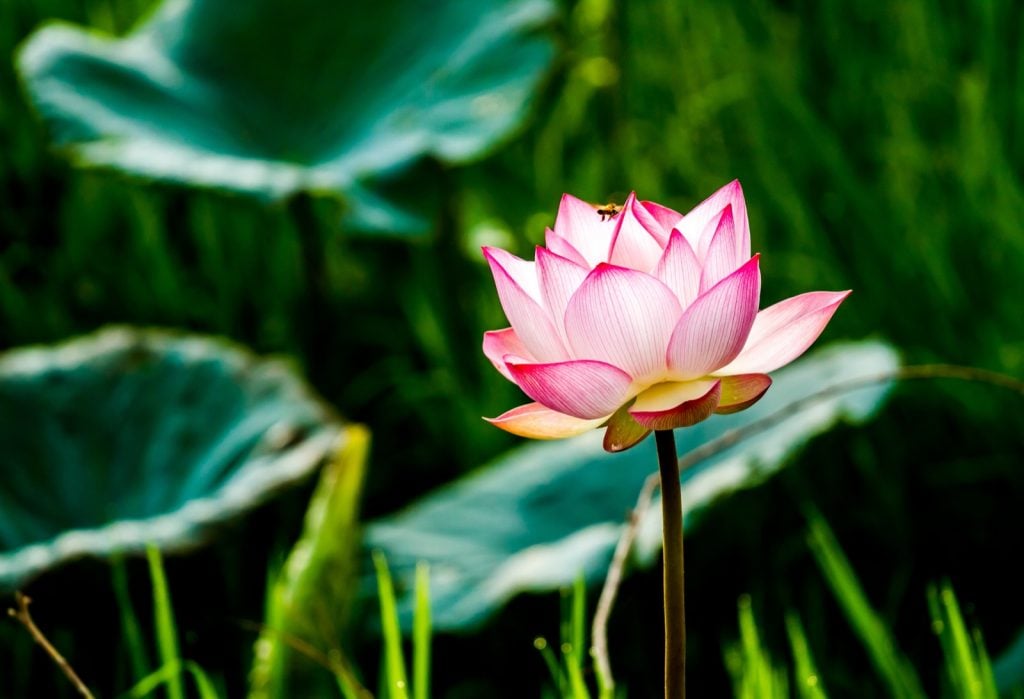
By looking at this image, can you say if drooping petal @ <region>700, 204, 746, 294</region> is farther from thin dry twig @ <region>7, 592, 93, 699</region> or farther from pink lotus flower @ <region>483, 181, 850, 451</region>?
thin dry twig @ <region>7, 592, 93, 699</region>

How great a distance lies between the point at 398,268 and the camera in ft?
6.10

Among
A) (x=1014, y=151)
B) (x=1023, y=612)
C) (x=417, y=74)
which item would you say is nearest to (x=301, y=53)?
(x=417, y=74)

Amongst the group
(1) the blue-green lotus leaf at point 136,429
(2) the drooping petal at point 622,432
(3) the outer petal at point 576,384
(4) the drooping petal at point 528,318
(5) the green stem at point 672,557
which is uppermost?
(1) the blue-green lotus leaf at point 136,429

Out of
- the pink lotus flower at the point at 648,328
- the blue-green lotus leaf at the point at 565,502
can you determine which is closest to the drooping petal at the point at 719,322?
the pink lotus flower at the point at 648,328

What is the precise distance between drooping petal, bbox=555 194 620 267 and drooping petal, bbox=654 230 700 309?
0.06 metres

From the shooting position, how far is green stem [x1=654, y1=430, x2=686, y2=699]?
426 millimetres

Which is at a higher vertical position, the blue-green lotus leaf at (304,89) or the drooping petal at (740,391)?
the blue-green lotus leaf at (304,89)

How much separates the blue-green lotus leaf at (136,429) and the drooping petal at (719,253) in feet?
2.57

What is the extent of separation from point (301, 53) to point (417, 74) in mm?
188

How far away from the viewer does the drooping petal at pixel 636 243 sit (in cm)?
49

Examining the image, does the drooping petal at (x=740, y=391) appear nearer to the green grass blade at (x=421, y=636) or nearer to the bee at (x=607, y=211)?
the bee at (x=607, y=211)

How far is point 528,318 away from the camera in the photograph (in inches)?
18.0

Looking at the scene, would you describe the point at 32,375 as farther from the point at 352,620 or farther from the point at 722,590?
the point at 722,590

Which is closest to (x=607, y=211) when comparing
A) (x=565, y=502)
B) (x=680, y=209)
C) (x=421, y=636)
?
(x=421, y=636)
